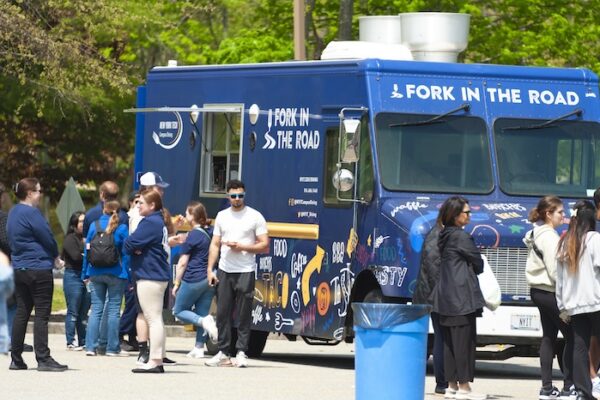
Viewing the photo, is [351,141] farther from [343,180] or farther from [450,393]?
[450,393]

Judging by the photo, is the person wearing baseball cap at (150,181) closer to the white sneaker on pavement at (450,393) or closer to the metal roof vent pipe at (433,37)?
the metal roof vent pipe at (433,37)

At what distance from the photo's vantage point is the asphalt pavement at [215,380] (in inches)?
526

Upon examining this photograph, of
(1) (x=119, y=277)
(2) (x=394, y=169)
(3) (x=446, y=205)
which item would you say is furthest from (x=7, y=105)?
(3) (x=446, y=205)

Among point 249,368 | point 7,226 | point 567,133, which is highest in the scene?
point 567,133

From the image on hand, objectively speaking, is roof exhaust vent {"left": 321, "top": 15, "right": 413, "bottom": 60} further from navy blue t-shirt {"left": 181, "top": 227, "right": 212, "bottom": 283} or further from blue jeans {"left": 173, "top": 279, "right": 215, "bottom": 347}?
blue jeans {"left": 173, "top": 279, "right": 215, "bottom": 347}

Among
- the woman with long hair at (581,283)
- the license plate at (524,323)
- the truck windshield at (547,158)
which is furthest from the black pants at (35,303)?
the woman with long hair at (581,283)

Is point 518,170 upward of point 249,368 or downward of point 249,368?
upward

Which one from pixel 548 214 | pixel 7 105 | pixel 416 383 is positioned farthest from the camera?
pixel 7 105

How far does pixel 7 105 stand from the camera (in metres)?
29.6

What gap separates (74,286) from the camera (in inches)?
699

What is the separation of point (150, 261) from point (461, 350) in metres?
3.06

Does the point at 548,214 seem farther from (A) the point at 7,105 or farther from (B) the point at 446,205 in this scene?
(A) the point at 7,105

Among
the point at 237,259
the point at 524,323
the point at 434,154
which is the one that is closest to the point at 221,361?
the point at 237,259

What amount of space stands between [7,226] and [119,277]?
86.4 inches
